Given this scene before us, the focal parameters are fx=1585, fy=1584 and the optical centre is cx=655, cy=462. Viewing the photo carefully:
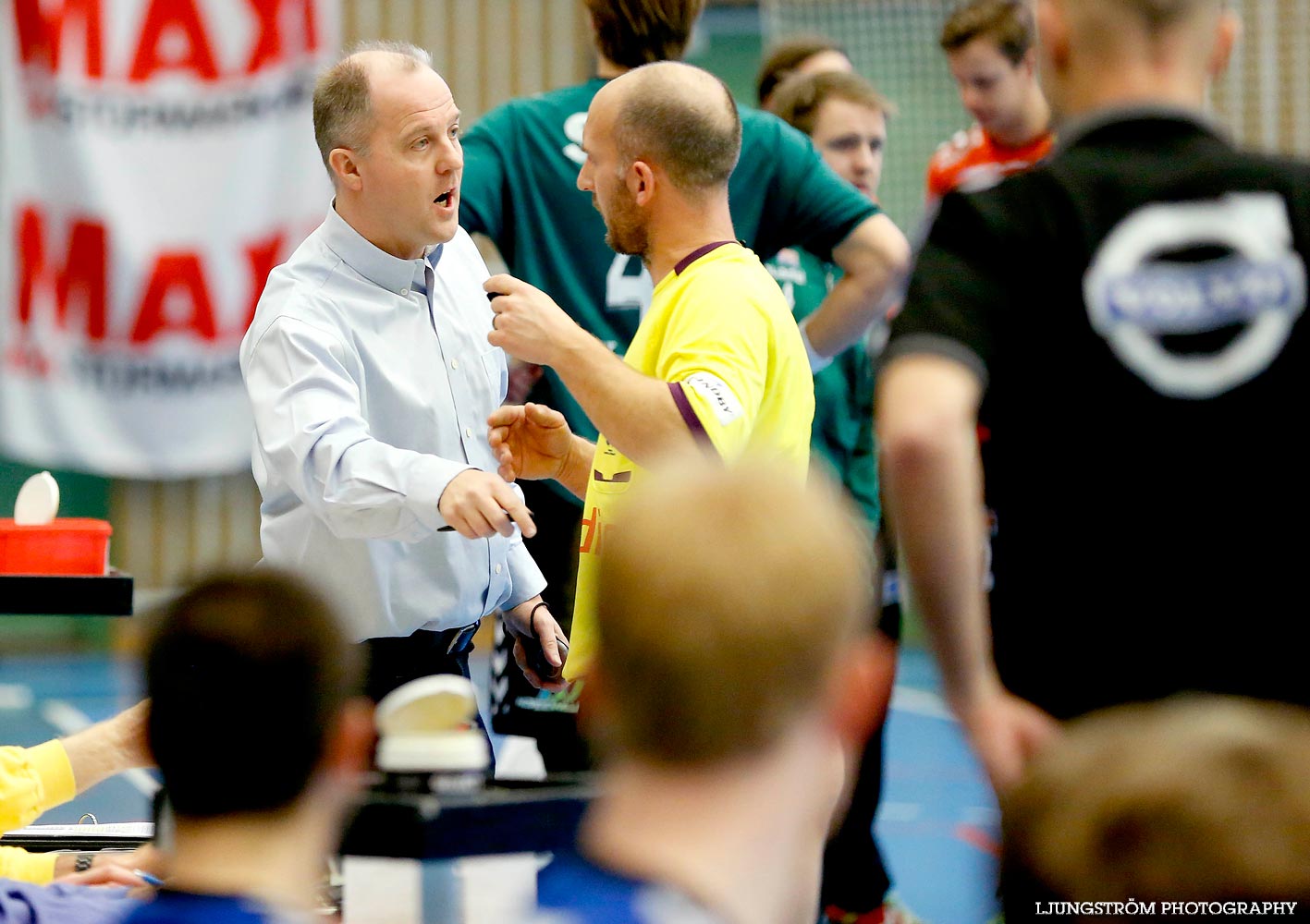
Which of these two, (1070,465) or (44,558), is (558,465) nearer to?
(44,558)

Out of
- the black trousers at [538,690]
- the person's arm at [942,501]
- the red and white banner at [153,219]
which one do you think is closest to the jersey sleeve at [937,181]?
the black trousers at [538,690]

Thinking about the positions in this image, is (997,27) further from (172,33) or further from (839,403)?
(172,33)

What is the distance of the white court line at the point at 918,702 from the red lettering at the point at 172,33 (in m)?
4.86

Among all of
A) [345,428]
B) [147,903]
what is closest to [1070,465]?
[147,903]

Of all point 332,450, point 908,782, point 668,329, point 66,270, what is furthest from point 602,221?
point 66,270

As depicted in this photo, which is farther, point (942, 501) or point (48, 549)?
point (48, 549)

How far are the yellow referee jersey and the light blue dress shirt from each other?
0.26 metres

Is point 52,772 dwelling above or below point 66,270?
below

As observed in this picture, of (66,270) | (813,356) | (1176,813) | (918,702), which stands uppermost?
(66,270)

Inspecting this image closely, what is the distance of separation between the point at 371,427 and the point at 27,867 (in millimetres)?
917

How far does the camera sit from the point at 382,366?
278 centimetres

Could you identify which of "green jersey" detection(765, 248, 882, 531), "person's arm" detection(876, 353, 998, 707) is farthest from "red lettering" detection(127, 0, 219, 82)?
"person's arm" detection(876, 353, 998, 707)

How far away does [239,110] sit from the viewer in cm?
837

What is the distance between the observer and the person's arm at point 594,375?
2.32 meters
